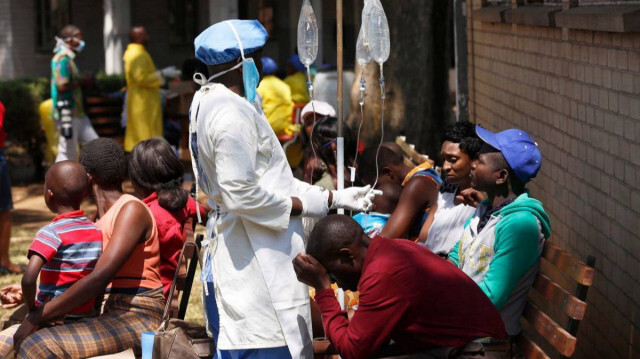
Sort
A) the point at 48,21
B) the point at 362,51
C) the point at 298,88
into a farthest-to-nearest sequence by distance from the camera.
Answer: the point at 48,21
the point at 298,88
the point at 362,51

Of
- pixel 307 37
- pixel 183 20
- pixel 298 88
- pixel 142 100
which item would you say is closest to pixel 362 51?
pixel 307 37

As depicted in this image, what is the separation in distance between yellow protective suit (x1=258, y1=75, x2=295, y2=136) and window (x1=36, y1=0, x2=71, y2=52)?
51.7 ft

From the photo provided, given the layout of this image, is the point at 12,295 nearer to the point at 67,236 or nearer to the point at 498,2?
the point at 67,236

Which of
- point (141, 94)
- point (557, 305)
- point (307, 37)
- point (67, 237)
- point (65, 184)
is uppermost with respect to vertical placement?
point (307, 37)

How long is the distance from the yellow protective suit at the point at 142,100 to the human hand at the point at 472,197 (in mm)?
9441

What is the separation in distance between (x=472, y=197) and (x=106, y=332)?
1.87 metres

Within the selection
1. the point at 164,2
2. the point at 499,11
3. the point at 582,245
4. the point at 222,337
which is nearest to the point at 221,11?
the point at 164,2

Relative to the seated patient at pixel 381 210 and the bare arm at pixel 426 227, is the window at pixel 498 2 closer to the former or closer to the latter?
the seated patient at pixel 381 210

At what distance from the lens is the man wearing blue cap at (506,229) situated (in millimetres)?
4082

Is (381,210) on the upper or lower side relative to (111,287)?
upper

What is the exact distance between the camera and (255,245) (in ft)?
13.4

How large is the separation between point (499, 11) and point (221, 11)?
13215 mm

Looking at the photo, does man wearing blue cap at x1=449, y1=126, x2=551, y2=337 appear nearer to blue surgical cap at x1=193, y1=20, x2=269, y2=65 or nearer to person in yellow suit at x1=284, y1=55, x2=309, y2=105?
blue surgical cap at x1=193, y1=20, x2=269, y2=65

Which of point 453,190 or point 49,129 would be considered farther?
point 49,129
